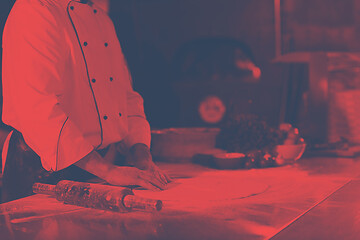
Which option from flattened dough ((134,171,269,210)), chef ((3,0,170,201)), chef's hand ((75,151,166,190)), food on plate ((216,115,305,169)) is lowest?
food on plate ((216,115,305,169))

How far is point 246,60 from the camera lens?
100 inches

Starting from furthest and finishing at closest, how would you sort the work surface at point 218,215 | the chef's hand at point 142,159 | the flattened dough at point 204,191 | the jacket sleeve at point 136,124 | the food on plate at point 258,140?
1. the food on plate at point 258,140
2. the jacket sleeve at point 136,124
3. the chef's hand at point 142,159
4. the flattened dough at point 204,191
5. the work surface at point 218,215

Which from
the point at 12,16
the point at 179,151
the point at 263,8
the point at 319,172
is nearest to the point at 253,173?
the point at 319,172

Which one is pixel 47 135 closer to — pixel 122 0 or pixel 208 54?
pixel 208 54

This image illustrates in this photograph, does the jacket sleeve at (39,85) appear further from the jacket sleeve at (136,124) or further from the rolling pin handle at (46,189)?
the jacket sleeve at (136,124)

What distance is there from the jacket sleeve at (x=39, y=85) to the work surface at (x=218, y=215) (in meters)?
0.14

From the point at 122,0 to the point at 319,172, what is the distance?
176 cm

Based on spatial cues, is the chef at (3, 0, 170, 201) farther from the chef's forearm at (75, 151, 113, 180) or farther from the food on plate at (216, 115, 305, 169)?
the food on plate at (216, 115, 305, 169)

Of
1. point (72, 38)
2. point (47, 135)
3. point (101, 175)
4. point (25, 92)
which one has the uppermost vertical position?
point (72, 38)

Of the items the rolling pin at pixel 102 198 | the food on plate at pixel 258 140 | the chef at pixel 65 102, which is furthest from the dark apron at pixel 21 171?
the food on plate at pixel 258 140

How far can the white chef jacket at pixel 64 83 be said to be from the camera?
114 centimetres

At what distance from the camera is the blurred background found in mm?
2303

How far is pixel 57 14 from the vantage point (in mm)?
1308

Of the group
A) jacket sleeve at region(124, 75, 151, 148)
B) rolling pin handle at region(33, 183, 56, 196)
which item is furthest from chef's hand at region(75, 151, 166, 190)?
jacket sleeve at region(124, 75, 151, 148)
